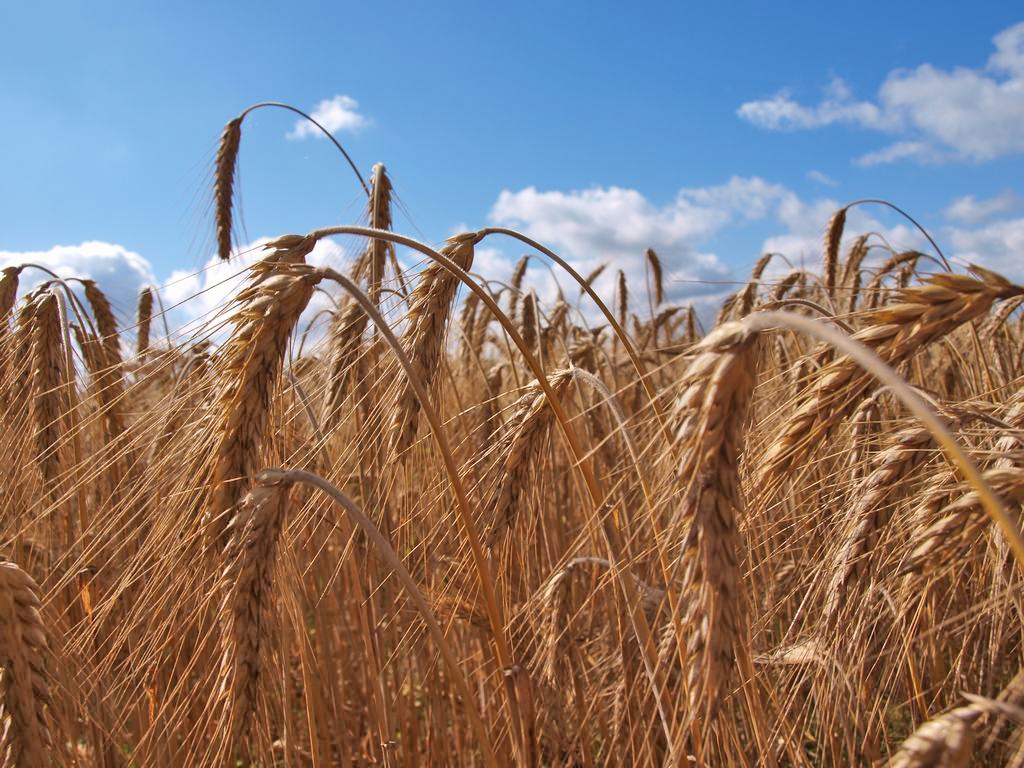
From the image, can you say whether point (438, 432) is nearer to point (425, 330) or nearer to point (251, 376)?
point (251, 376)

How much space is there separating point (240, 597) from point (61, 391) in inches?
56.6

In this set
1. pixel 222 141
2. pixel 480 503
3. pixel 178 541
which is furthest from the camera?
pixel 222 141

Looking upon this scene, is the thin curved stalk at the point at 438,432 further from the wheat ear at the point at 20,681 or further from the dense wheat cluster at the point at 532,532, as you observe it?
the wheat ear at the point at 20,681

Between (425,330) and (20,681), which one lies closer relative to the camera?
(20,681)

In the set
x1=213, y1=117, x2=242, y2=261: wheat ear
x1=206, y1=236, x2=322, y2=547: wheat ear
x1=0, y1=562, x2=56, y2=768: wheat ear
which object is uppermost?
x1=213, y1=117, x2=242, y2=261: wheat ear

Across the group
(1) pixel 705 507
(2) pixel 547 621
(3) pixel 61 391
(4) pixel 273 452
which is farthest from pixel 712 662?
(3) pixel 61 391

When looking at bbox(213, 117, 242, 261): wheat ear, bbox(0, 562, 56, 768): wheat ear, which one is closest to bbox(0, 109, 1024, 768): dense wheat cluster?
bbox(0, 562, 56, 768): wheat ear

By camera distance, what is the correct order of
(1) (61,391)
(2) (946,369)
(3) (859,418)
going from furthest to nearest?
(2) (946,369) → (1) (61,391) → (3) (859,418)

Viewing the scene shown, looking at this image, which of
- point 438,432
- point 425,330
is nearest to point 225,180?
point 425,330

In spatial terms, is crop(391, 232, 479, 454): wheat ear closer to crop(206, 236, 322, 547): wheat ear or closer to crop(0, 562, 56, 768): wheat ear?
crop(206, 236, 322, 547): wheat ear

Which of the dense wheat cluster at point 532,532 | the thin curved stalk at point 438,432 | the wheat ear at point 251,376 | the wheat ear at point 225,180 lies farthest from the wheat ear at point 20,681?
the wheat ear at point 225,180

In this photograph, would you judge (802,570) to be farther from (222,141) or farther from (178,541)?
(222,141)

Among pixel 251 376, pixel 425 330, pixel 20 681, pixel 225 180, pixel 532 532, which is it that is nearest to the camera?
pixel 20 681

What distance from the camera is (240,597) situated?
110 cm
